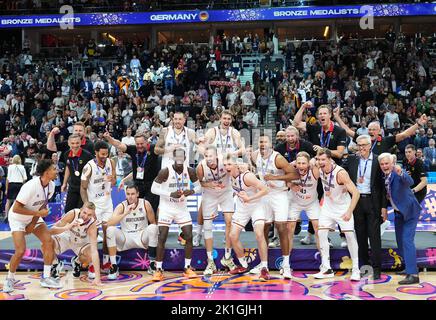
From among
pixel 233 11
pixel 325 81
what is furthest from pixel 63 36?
pixel 325 81

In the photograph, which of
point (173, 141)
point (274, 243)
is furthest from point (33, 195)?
point (274, 243)

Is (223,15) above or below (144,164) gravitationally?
above

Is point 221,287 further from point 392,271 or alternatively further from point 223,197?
point 392,271

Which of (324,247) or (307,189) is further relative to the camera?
(307,189)

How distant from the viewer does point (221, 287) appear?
24.1 ft

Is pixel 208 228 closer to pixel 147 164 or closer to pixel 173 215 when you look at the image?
pixel 173 215

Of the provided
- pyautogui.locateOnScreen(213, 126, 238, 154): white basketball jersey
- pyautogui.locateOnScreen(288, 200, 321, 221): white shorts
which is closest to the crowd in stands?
pyautogui.locateOnScreen(213, 126, 238, 154): white basketball jersey

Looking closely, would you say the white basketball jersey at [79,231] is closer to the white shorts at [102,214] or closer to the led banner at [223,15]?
the white shorts at [102,214]

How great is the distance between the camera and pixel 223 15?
25531 millimetres

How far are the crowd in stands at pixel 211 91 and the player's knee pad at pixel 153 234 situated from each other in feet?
16.8

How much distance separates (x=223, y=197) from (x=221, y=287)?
4.71 feet

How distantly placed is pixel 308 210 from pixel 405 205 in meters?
1.34

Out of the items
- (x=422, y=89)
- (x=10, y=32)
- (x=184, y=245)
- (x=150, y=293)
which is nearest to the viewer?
(x=150, y=293)

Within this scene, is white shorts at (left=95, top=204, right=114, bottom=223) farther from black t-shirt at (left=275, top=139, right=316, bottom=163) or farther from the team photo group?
black t-shirt at (left=275, top=139, right=316, bottom=163)
